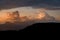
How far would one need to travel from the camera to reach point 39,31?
2.51 ft

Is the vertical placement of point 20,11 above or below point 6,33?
above

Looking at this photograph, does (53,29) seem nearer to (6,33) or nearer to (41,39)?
(41,39)

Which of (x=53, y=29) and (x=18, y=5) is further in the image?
(x=18, y=5)

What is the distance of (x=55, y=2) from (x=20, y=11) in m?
0.25

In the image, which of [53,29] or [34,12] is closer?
[53,29]

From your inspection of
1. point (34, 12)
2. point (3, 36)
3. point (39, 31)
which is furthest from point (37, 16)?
point (3, 36)

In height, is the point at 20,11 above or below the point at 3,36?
above

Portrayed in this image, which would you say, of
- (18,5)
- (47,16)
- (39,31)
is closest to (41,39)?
(39,31)

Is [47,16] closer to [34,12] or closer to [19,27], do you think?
[34,12]

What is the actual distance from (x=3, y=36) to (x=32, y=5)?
0.98ft

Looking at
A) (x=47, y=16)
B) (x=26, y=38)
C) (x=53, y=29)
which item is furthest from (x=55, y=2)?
(x=26, y=38)

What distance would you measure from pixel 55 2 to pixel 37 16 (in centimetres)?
17

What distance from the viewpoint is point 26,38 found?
0.75m

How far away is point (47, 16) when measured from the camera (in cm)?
86
